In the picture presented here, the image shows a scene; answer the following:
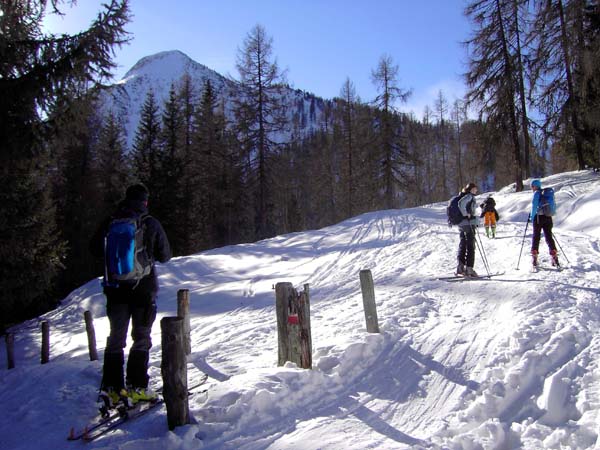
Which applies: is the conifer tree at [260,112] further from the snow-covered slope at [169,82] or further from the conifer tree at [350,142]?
the snow-covered slope at [169,82]

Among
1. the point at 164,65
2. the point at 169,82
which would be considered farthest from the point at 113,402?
the point at 164,65

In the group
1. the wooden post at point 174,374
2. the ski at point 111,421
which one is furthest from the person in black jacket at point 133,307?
the wooden post at point 174,374

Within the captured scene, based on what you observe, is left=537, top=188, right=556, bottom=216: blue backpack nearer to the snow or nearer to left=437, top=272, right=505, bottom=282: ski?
the snow

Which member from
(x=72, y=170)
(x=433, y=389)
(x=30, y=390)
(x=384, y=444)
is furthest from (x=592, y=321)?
(x=72, y=170)

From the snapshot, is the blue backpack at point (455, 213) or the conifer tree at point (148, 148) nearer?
the blue backpack at point (455, 213)

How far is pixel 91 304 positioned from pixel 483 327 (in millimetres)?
13593

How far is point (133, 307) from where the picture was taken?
446 centimetres

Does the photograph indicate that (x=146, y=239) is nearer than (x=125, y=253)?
No

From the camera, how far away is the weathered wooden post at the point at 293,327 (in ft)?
16.7

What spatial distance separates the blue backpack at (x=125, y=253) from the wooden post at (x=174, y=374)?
0.79 m

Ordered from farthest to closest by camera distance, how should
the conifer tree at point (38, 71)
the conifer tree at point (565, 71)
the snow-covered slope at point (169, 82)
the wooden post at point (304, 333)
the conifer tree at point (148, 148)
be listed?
the snow-covered slope at point (169, 82)
the conifer tree at point (148, 148)
the conifer tree at point (565, 71)
the conifer tree at point (38, 71)
the wooden post at point (304, 333)

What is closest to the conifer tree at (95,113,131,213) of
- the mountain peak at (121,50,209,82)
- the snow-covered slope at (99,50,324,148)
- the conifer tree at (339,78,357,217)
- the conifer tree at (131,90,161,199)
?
the conifer tree at (131,90,161,199)

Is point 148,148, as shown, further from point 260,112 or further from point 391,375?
point 391,375

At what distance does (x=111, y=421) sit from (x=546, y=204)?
9.15 meters
